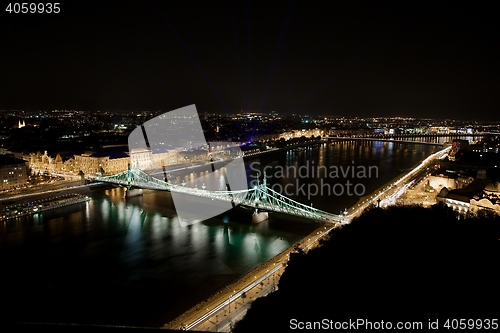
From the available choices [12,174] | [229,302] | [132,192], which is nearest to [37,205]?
[132,192]

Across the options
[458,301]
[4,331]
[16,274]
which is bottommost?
[16,274]

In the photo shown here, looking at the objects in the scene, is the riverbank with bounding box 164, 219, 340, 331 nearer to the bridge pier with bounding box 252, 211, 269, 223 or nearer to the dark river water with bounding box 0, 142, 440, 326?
the dark river water with bounding box 0, 142, 440, 326

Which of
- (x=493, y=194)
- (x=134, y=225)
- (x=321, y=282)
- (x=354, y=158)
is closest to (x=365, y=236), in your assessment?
(x=321, y=282)

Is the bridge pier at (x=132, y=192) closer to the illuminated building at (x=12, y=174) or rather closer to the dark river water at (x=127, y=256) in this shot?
the dark river water at (x=127, y=256)

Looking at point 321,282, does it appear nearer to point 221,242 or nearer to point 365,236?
point 365,236

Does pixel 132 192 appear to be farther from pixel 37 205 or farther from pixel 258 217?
pixel 258 217

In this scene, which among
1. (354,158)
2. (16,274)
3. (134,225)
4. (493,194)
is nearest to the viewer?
(16,274)
